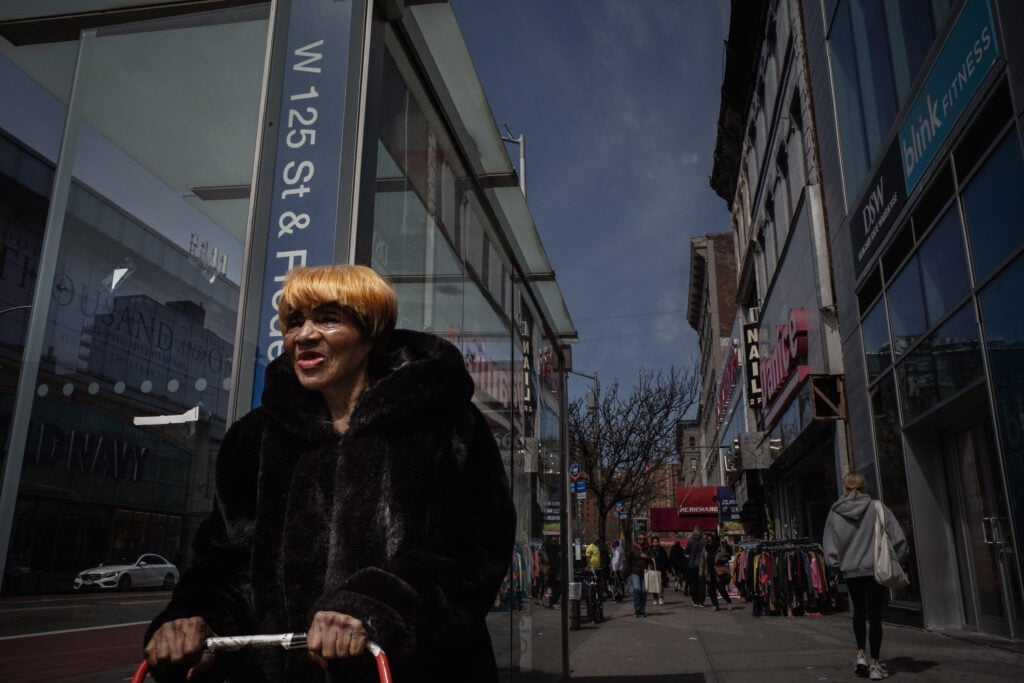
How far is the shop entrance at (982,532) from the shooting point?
916 centimetres

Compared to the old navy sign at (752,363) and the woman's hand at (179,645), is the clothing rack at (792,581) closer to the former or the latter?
the old navy sign at (752,363)

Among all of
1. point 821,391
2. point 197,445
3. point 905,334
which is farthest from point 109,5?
point 821,391

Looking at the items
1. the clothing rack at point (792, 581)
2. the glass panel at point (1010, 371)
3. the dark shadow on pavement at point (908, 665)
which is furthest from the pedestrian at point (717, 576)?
the glass panel at point (1010, 371)

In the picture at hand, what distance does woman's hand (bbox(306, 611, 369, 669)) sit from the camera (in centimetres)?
171

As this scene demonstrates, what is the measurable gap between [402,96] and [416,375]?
1.91 m

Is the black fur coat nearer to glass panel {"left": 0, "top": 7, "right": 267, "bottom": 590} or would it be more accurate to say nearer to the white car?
the white car

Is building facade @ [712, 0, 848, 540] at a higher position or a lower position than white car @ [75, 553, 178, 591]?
higher

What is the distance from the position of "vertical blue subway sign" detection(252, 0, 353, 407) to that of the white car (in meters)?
0.70

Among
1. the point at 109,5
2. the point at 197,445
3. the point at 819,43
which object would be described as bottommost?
the point at 197,445

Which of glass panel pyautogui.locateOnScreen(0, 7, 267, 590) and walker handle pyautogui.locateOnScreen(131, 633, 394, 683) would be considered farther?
glass panel pyautogui.locateOnScreen(0, 7, 267, 590)

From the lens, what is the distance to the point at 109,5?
3623mm

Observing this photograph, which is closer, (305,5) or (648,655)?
(305,5)

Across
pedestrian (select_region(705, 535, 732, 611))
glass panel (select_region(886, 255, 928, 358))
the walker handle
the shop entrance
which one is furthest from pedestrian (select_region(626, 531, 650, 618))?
the walker handle

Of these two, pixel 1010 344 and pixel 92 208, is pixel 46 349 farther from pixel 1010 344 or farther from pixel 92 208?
pixel 1010 344
